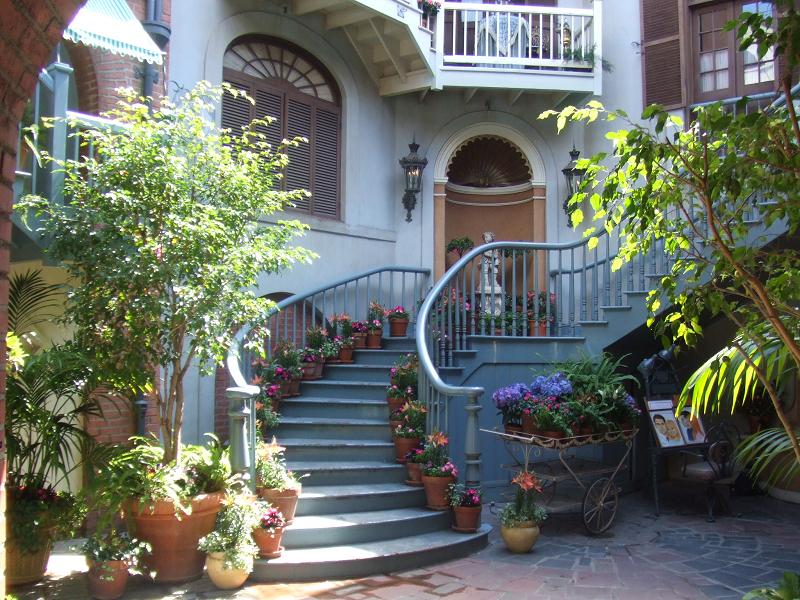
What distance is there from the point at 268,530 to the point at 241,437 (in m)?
0.71

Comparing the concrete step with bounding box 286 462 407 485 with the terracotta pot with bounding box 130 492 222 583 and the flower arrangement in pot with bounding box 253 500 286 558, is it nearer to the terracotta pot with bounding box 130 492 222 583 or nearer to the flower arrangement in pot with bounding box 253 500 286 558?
the flower arrangement in pot with bounding box 253 500 286 558

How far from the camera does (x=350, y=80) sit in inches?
382

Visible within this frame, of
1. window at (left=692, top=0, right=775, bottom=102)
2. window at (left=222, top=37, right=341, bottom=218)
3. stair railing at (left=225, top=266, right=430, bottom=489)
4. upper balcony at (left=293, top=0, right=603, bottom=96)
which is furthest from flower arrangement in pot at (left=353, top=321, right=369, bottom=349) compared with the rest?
window at (left=692, top=0, right=775, bottom=102)

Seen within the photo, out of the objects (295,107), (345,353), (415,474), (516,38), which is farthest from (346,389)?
(516,38)

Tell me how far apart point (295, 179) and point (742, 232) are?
6674 mm

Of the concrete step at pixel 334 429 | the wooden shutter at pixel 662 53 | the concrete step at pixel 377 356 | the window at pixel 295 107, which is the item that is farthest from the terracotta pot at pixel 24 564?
the wooden shutter at pixel 662 53

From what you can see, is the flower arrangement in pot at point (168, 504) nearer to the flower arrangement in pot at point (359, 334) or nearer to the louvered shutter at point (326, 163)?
the flower arrangement in pot at point (359, 334)

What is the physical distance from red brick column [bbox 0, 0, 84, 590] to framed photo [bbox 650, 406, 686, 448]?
628 cm

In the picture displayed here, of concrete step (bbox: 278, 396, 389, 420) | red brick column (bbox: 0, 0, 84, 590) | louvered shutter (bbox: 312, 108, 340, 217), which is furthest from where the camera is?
louvered shutter (bbox: 312, 108, 340, 217)

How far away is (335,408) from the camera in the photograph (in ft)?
24.1

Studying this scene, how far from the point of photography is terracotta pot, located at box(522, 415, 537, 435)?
6449 mm

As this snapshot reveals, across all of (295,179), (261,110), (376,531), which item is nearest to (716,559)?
(376,531)

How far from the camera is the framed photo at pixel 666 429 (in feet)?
24.1

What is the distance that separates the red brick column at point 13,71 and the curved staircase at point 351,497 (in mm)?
3101
